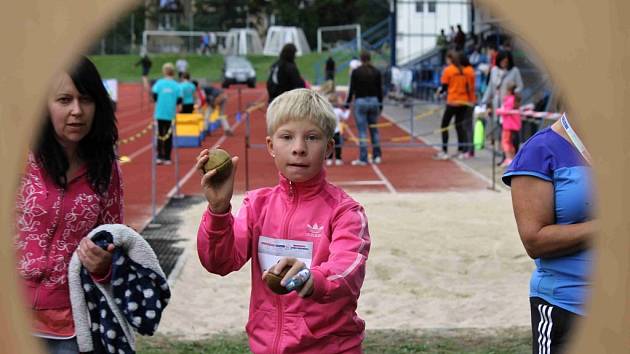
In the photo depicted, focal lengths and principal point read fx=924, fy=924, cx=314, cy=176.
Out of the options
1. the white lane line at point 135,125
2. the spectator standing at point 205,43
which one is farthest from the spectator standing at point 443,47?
the spectator standing at point 205,43

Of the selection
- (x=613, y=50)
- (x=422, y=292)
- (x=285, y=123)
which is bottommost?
(x=422, y=292)

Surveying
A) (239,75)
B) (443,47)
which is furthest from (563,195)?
(239,75)

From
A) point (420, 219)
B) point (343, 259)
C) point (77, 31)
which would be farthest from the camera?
point (420, 219)

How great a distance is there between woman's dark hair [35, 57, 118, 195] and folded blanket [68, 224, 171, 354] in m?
0.21

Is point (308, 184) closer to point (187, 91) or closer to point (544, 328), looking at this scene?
point (544, 328)

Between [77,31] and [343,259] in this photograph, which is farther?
[343,259]

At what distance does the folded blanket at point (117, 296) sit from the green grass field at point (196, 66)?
146 feet

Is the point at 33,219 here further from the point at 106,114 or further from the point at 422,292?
the point at 422,292

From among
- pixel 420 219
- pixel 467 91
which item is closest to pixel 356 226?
pixel 420 219

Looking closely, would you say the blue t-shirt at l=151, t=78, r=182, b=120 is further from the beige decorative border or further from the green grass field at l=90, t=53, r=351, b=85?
the green grass field at l=90, t=53, r=351, b=85

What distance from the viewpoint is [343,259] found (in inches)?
111

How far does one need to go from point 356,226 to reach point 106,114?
3.08 ft

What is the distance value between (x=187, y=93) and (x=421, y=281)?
36.0ft

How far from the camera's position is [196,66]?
175 ft
